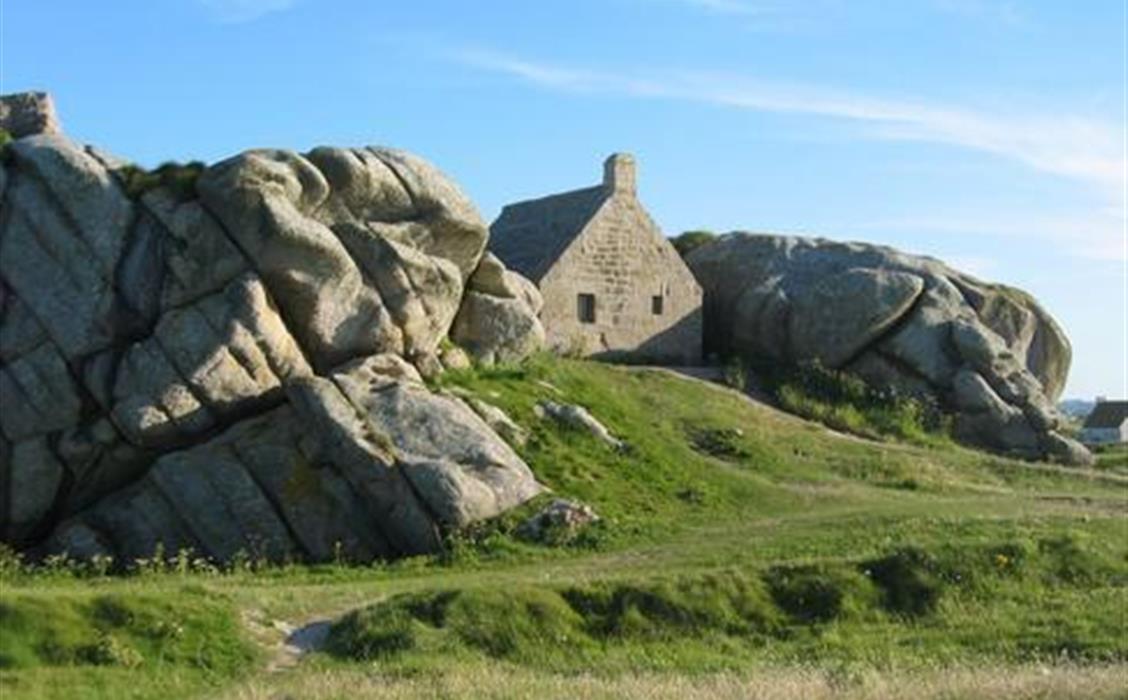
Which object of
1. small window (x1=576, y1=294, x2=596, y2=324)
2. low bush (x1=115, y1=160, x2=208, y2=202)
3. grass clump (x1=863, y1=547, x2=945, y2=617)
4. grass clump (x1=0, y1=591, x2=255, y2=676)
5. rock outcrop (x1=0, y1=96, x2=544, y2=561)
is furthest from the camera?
small window (x1=576, y1=294, x2=596, y2=324)

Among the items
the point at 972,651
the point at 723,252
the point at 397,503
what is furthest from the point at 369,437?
the point at 723,252

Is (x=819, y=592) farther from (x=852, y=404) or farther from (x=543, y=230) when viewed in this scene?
(x=543, y=230)

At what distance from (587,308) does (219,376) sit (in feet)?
52.3

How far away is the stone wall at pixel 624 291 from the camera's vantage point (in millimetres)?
44750

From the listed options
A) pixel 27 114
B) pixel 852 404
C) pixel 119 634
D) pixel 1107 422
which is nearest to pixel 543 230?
pixel 852 404

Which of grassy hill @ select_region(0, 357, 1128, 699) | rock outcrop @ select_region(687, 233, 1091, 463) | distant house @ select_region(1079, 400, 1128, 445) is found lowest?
distant house @ select_region(1079, 400, 1128, 445)

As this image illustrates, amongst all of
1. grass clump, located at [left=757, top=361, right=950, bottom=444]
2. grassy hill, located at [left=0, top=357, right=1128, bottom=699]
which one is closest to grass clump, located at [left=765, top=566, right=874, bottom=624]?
grassy hill, located at [left=0, top=357, right=1128, bottom=699]

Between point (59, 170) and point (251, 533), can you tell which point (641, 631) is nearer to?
point (251, 533)

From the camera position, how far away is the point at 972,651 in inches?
790

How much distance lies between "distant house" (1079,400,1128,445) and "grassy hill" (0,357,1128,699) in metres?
67.6

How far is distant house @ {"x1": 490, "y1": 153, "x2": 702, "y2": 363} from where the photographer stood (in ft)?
147

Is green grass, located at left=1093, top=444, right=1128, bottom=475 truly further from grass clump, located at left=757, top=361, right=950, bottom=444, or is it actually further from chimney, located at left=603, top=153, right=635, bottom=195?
chimney, located at left=603, top=153, right=635, bottom=195

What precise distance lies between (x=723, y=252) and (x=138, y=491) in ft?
86.1

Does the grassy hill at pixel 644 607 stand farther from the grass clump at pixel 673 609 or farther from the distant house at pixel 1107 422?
the distant house at pixel 1107 422
